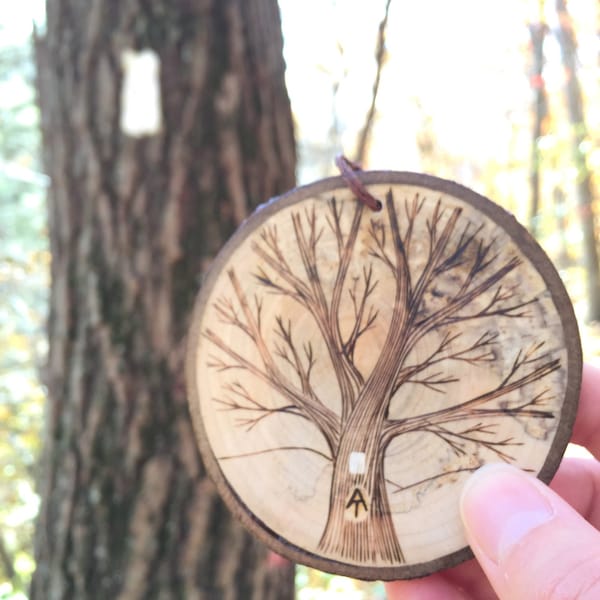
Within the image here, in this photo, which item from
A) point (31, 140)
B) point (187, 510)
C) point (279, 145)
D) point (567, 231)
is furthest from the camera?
point (567, 231)

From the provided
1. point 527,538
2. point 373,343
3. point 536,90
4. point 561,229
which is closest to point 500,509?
point 527,538

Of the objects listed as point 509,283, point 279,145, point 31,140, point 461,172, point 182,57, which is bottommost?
point 509,283

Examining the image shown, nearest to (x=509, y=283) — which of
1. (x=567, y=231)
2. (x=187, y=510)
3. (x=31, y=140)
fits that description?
(x=187, y=510)

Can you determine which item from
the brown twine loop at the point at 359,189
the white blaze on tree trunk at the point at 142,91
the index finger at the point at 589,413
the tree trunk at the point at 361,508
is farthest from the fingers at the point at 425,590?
the white blaze on tree trunk at the point at 142,91

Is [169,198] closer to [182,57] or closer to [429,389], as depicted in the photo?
[182,57]

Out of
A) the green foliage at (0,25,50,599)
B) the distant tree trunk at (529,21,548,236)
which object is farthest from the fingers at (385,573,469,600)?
the distant tree trunk at (529,21,548,236)

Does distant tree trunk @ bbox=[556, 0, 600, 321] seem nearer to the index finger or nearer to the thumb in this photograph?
the index finger

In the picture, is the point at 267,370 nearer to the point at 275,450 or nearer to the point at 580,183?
the point at 275,450
